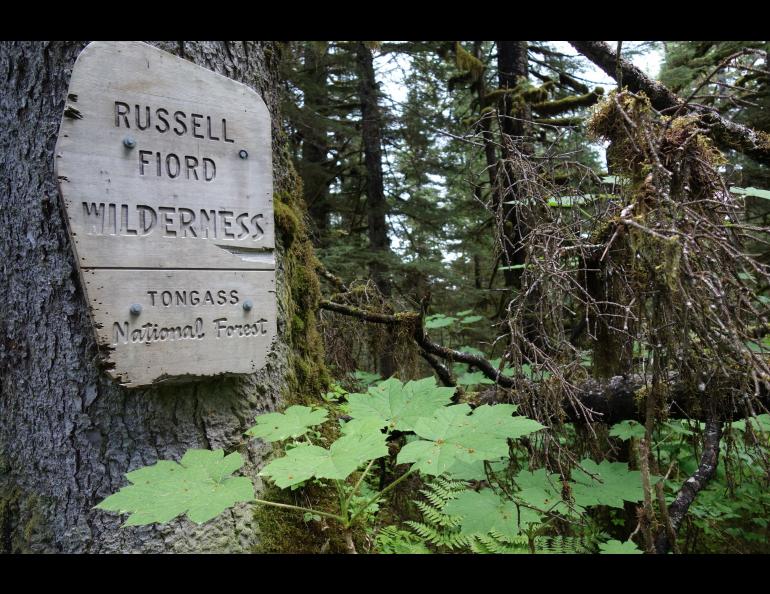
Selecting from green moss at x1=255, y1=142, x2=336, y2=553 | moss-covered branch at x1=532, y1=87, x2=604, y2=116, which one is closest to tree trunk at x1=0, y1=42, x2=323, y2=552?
green moss at x1=255, y1=142, x2=336, y2=553

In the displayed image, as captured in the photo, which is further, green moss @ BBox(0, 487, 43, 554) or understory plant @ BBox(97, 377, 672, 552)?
green moss @ BBox(0, 487, 43, 554)

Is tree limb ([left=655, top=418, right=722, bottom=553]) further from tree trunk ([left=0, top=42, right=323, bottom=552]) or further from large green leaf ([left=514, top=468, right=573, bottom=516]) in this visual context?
tree trunk ([left=0, top=42, right=323, bottom=552])

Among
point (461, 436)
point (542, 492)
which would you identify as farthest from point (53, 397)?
point (542, 492)

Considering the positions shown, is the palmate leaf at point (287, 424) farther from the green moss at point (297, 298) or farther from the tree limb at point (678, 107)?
the tree limb at point (678, 107)

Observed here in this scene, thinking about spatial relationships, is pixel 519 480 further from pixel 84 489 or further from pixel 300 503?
pixel 84 489

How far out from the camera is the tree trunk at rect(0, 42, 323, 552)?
177cm

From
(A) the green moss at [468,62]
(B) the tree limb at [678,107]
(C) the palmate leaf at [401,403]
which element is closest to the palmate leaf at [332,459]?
(C) the palmate leaf at [401,403]

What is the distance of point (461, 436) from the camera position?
1.40 m

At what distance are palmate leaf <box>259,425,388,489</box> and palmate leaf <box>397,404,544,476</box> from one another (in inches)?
3.6

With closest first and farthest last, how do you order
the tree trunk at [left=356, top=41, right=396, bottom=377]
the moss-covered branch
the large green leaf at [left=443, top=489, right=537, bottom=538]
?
the large green leaf at [left=443, top=489, right=537, bottom=538], the moss-covered branch, the tree trunk at [left=356, top=41, right=396, bottom=377]

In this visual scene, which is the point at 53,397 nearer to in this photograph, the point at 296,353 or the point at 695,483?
the point at 296,353

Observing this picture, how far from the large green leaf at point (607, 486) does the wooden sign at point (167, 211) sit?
137cm

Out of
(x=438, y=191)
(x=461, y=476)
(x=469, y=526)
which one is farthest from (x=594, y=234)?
(x=438, y=191)

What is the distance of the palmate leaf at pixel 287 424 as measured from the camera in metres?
1.60
